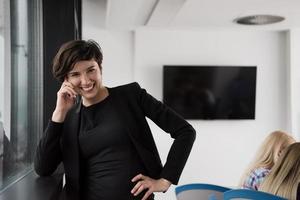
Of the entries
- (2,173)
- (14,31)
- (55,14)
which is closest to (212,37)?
(55,14)

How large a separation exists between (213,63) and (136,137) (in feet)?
12.4

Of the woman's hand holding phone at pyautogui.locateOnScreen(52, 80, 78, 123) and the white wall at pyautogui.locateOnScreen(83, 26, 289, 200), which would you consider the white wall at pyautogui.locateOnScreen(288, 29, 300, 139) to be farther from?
the woman's hand holding phone at pyautogui.locateOnScreen(52, 80, 78, 123)

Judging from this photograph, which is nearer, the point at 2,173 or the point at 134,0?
the point at 2,173

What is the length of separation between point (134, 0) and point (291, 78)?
2538 millimetres

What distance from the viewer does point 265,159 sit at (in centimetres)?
254

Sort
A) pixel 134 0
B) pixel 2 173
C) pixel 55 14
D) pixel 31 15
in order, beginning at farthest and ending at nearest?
pixel 134 0 < pixel 55 14 < pixel 31 15 < pixel 2 173

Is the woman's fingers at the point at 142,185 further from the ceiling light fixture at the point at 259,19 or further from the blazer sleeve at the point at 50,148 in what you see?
the ceiling light fixture at the point at 259,19

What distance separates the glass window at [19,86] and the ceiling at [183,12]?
1.48 m

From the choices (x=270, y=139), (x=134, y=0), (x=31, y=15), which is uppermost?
(x=134, y=0)

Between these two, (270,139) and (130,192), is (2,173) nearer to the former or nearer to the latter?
(130,192)

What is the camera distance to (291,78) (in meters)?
4.96

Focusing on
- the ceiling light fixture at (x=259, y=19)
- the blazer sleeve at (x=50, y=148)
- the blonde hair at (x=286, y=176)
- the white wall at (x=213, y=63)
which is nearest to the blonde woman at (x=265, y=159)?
the blonde hair at (x=286, y=176)

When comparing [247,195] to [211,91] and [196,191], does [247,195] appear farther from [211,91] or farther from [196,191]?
[211,91]

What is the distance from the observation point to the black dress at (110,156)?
1312mm
